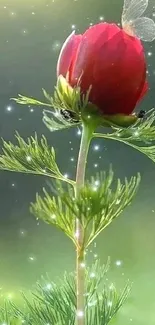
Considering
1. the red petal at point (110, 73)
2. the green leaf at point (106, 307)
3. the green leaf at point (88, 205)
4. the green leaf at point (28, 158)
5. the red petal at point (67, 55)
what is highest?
the red petal at point (67, 55)

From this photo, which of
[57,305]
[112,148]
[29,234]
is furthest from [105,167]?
[57,305]

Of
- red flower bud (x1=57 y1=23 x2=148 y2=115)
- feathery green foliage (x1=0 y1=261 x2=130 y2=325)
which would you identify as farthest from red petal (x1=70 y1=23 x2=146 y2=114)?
feathery green foliage (x1=0 y1=261 x2=130 y2=325)

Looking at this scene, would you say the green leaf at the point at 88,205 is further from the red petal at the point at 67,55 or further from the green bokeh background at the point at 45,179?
the green bokeh background at the point at 45,179

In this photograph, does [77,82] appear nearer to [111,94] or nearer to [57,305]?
[111,94]

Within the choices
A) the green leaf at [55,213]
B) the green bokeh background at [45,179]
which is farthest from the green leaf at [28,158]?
the green bokeh background at [45,179]

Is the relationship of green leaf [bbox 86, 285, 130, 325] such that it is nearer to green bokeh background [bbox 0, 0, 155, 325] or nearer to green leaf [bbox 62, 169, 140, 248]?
green leaf [bbox 62, 169, 140, 248]
